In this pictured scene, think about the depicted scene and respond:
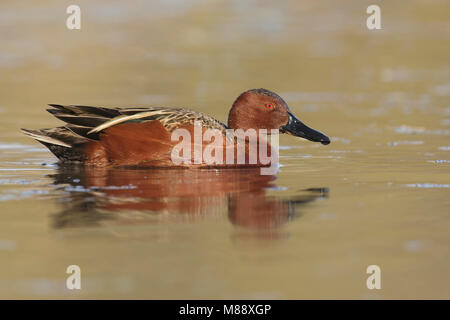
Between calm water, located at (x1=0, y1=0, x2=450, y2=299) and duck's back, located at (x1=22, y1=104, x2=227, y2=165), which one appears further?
duck's back, located at (x1=22, y1=104, x2=227, y2=165)

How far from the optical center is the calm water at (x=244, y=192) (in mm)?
5102

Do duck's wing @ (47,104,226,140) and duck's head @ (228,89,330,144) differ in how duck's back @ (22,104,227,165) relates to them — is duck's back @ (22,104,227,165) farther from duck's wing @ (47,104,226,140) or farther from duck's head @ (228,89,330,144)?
duck's head @ (228,89,330,144)

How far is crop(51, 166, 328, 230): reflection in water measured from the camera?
6.54m

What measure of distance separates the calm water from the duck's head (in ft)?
1.22

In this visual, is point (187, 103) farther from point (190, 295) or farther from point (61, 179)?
point (190, 295)

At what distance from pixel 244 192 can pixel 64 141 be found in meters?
2.54

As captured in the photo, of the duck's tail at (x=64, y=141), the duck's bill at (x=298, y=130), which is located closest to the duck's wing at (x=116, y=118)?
the duck's tail at (x=64, y=141)

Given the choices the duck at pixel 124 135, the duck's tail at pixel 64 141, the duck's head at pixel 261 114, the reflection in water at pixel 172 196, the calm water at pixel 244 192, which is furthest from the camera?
the duck's head at pixel 261 114

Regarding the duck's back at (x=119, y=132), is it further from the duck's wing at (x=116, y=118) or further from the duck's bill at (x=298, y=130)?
the duck's bill at (x=298, y=130)

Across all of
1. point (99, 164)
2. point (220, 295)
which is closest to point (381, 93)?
point (99, 164)

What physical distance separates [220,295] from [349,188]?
132 inches

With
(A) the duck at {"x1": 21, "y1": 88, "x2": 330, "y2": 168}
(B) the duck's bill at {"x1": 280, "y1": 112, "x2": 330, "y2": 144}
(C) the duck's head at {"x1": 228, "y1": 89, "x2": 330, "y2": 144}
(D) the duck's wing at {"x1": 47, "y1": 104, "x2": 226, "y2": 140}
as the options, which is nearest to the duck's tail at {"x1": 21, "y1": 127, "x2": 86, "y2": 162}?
(A) the duck at {"x1": 21, "y1": 88, "x2": 330, "y2": 168}

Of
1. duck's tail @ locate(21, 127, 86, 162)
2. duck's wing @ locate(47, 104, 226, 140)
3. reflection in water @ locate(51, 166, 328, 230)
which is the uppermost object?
duck's wing @ locate(47, 104, 226, 140)

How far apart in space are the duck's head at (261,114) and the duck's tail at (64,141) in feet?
5.98
